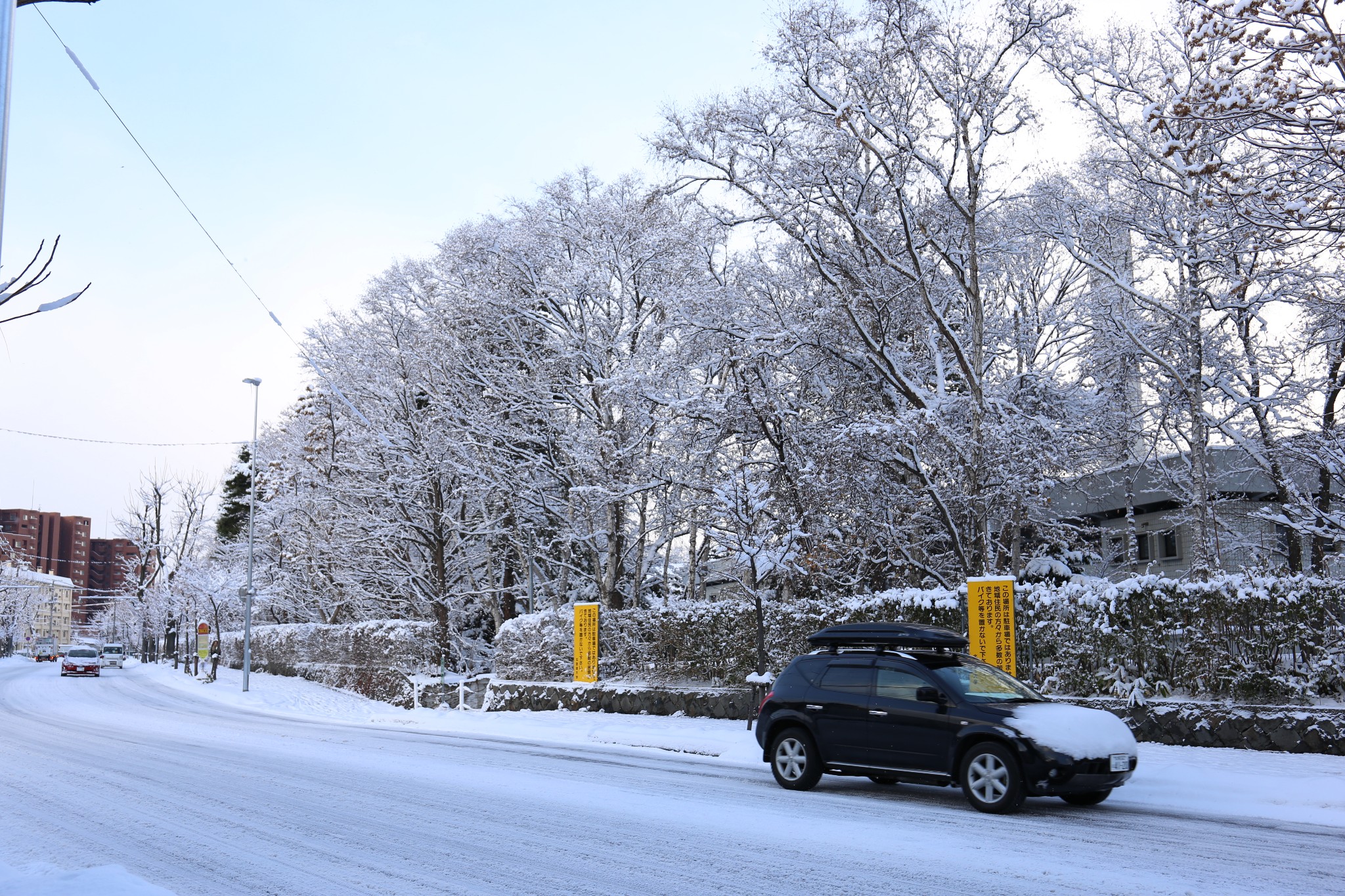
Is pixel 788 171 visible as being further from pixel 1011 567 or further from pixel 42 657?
pixel 42 657

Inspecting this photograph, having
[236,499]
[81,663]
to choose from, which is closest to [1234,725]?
[81,663]

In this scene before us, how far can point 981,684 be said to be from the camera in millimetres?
10336

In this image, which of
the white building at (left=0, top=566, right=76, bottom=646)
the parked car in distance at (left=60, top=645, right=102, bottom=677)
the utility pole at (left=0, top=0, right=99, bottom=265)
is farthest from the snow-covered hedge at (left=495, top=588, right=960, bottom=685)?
the white building at (left=0, top=566, right=76, bottom=646)

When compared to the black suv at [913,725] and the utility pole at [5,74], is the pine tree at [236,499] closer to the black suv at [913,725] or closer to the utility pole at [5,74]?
the black suv at [913,725]

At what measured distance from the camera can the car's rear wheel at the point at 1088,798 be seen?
9.72 m

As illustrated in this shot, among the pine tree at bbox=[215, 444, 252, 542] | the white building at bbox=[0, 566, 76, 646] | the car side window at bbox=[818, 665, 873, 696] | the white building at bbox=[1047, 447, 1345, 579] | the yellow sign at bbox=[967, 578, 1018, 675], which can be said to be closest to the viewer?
the car side window at bbox=[818, 665, 873, 696]

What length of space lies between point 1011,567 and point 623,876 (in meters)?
15.4

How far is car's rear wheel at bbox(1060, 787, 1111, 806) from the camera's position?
31.9 ft

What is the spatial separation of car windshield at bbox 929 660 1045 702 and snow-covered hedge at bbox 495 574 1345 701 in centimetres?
398

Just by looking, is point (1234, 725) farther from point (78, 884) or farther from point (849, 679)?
point (78, 884)

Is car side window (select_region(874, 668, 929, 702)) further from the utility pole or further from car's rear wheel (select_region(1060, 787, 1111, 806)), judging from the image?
the utility pole

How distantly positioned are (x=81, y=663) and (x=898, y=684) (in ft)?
178

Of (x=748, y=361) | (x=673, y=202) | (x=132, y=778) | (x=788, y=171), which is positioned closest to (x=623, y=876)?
(x=132, y=778)

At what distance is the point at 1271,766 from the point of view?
11.3 metres
